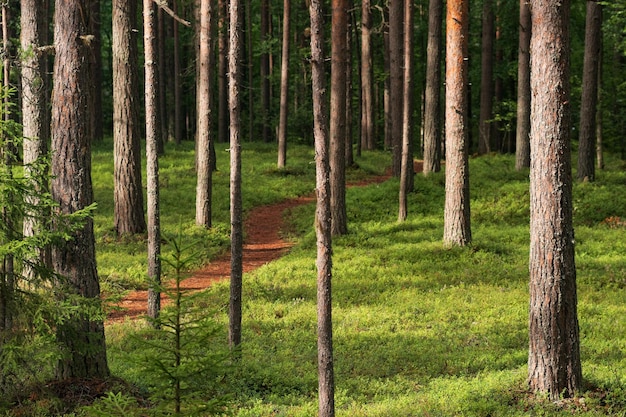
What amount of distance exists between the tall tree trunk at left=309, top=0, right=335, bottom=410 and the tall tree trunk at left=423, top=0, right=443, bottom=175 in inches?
590

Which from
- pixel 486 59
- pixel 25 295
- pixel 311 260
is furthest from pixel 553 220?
pixel 486 59

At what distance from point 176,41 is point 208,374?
32561 millimetres

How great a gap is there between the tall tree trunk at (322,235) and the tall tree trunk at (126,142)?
36.9 feet

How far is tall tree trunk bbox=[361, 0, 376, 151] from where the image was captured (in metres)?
31.6

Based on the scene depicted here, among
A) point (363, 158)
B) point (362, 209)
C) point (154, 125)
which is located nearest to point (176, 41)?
point (363, 158)

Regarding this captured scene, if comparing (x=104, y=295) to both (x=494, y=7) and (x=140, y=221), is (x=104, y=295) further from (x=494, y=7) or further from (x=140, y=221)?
(x=494, y=7)

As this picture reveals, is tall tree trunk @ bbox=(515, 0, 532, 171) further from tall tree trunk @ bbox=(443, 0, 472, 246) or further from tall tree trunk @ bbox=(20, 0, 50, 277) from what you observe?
tall tree trunk @ bbox=(20, 0, 50, 277)

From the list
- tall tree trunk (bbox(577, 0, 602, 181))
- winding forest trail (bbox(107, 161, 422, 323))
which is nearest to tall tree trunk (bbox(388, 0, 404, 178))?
winding forest trail (bbox(107, 161, 422, 323))

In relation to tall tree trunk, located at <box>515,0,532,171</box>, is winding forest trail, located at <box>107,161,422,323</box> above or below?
below

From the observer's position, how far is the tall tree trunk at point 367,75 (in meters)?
31.6

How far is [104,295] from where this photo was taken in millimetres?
15367

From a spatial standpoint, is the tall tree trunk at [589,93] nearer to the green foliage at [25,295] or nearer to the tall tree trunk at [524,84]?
the tall tree trunk at [524,84]

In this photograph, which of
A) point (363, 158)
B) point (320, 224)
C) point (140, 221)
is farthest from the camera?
point (363, 158)

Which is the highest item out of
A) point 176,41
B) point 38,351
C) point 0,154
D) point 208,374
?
point 176,41
